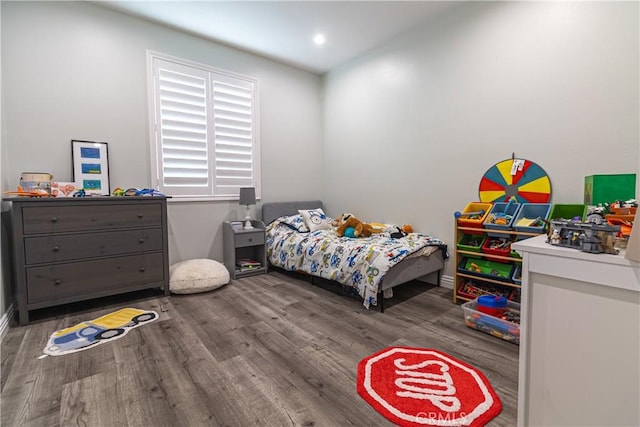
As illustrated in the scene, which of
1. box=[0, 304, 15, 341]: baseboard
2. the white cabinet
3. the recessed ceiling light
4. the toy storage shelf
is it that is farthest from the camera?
the recessed ceiling light

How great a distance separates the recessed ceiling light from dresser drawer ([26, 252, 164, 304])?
2.96m

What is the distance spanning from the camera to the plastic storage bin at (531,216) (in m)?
2.23

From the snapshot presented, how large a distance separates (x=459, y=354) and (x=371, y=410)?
2.59 feet

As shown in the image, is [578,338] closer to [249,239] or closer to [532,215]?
[532,215]

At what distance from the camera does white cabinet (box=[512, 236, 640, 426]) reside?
859 mm

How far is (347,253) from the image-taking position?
2732 mm

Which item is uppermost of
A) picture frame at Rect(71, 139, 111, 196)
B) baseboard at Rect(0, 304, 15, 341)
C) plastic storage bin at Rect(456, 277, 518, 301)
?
picture frame at Rect(71, 139, 111, 196)

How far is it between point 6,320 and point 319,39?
13.0 ft

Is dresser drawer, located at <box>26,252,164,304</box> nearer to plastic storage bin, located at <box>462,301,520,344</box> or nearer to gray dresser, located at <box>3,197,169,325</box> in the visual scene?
gray dresser, located at <box>3,197,169,325</box>

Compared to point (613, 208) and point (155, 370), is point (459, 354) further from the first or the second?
point (155, 370)

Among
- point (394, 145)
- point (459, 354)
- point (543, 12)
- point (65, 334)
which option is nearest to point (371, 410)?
point (459, 354)

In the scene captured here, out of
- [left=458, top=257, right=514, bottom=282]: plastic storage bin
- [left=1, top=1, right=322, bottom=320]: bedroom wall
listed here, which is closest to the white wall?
[left=1, top=1, right=322, bottom=320]: bedroom wall

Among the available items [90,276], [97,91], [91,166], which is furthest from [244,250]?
[97,91]

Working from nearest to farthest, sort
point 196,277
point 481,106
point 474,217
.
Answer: point 474,217, point 481,106, point 196,277
